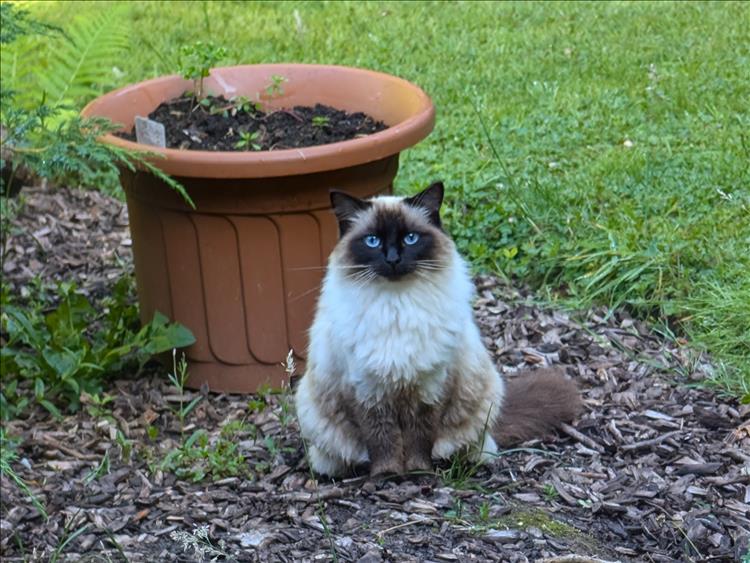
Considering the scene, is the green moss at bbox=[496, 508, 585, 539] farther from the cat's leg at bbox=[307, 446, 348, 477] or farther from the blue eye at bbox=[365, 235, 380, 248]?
the blue eye at bbox=[365, 235, 380, 248]

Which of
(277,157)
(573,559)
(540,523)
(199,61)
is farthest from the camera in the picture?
(199,61)

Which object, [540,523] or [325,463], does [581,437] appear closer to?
[540,523]

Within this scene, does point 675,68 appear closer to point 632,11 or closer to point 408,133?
point 632,11

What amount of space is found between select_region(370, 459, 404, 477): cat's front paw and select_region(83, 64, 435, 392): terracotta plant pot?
3.59ft

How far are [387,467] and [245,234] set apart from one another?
1.28m


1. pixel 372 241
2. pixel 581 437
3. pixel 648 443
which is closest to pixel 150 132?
pixel 372 241

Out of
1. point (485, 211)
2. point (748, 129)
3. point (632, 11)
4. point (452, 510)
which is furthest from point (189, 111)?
point (632, 11)

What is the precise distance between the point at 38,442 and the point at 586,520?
7.30ft

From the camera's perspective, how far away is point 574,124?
6.04m

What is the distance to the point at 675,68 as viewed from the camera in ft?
21.0

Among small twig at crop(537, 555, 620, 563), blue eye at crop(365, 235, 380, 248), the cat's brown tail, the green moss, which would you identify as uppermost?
blue eye at crop(365, 235, 380, 248)

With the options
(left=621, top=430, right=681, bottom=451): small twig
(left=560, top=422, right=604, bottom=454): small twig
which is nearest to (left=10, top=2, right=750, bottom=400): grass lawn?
(left=621, top=430, right=681, bottom=451): small twig

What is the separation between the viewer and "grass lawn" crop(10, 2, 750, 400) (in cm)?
470

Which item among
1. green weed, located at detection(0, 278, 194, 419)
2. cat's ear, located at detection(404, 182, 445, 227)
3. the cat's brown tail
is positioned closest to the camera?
cat's ear, located at detection(404, 182, 445, 227)
